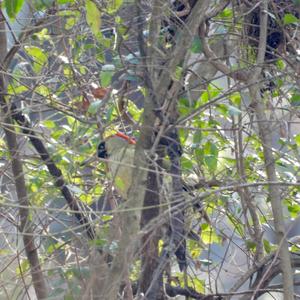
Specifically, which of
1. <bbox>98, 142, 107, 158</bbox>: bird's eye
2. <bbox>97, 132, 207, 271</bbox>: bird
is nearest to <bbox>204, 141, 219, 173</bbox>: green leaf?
<bbox>97, 132, 207, 271</bbox>: bird

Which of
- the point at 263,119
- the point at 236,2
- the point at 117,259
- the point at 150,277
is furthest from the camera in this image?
the point at 236,2

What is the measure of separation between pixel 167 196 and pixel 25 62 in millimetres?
978

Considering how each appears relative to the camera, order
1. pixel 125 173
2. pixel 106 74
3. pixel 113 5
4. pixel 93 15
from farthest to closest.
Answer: pixel 125 173, pixel 113 5, pixel 106 74, pixel 93 15

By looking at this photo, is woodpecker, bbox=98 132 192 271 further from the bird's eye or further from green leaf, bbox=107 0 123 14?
green leaf, bbox=107 0 123 14

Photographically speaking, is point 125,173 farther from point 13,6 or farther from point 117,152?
point 13,6

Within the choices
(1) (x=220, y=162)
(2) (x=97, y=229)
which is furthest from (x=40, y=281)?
(1) (x=220, y=162)

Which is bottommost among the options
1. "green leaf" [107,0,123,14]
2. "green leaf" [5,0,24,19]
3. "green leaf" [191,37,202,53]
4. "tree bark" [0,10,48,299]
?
"tree bark" [0,10,48,299]

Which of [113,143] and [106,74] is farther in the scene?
[113,143]

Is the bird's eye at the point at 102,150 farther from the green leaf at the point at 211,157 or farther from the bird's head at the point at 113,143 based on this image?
the green leaf at the point at 211,157

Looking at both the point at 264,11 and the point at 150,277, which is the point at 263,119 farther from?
the point at 150,277

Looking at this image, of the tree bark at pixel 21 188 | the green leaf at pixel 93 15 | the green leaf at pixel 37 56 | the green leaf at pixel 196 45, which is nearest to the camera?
the green leaf at pixel 93 15

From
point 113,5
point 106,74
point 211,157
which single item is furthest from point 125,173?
point 113,5

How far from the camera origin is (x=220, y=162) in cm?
252

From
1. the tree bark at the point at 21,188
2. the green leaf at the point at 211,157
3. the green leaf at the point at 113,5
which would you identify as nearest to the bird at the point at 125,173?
the green leaf at the point at 211,157
